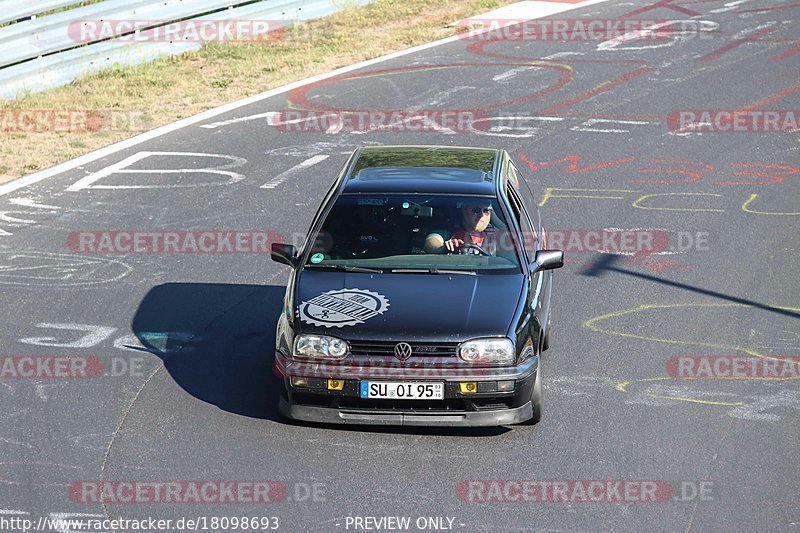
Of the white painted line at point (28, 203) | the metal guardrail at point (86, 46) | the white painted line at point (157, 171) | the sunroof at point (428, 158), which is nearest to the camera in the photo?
the sunroof at point (428, 158)

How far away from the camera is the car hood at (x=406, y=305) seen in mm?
7664

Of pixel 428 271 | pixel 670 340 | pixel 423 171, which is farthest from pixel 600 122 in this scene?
pixel 428 271

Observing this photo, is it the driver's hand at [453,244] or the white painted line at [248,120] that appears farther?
the white painted line at [248,120]

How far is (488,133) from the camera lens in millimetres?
16422

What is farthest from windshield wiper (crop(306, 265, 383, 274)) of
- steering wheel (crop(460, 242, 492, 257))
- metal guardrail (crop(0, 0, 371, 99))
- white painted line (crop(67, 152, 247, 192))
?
metal guardrail (crop(0, 0, 371, 99))

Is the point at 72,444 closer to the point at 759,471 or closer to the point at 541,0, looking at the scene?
the point at 759,471

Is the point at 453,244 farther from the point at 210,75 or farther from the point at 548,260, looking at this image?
the point at 210,75

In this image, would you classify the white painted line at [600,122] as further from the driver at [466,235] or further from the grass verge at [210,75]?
the driver at [466,235]

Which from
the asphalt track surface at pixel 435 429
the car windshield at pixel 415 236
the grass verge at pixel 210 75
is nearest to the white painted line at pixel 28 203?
the asphalt track surface at pixel 435 429

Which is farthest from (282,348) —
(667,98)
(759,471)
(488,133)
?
(667,98)

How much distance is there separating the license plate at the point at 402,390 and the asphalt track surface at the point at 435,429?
1.29 ft

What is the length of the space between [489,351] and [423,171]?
2.12 meters

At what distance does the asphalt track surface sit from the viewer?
23.7 feet

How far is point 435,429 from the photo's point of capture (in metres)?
8.00
